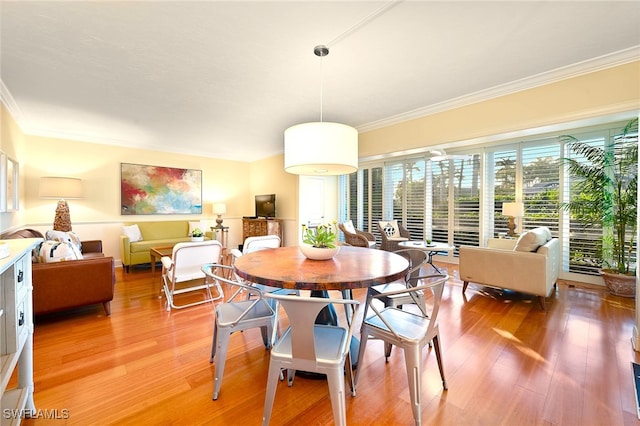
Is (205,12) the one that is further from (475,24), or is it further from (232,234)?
(232,234)

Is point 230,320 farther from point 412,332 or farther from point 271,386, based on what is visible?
point 412,332

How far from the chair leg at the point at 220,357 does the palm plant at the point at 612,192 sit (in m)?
4.78

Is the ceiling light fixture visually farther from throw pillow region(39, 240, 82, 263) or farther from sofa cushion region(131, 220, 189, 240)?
sofa cushion region(131, 220, 189, 240)

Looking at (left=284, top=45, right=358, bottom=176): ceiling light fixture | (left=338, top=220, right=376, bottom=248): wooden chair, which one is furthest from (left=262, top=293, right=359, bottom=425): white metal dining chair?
(left=338, top=220, right=376, bottom=248): wooden chair

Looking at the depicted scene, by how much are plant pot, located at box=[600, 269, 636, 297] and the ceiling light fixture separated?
396cm

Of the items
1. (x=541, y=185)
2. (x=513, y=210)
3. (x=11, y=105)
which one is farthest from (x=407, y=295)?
(x=11, y=105)

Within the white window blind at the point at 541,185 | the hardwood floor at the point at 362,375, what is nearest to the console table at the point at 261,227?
the hardwood floor at the point at 362,375

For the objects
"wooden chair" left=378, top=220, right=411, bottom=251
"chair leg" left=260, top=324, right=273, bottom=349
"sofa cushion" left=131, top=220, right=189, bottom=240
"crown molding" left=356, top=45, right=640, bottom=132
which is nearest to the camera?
"chair leg" left=260, top=324, right=273, bottom=349

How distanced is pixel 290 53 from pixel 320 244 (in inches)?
70.3

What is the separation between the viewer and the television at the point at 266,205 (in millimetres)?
6395

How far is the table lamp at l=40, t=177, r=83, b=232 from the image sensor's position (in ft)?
13.6

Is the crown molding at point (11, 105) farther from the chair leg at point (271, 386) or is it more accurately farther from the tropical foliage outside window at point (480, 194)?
the tropical foliage outside window at point (480, 194)

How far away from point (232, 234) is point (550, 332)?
21.6ft

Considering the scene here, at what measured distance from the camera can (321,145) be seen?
1.94m
